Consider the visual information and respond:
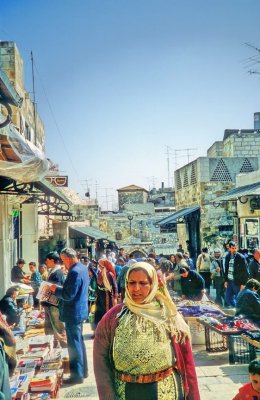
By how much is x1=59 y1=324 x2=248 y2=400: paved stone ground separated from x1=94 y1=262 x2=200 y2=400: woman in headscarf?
230 centimetres

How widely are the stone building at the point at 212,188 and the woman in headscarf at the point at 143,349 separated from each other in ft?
45.3

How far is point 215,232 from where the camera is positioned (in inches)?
713

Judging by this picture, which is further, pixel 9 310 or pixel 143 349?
pixel 9 310

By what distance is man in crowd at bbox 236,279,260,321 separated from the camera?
6.33 meters

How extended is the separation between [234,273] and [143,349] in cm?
717

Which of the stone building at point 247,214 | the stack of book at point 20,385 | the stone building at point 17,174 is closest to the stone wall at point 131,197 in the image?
the stone building at point 17,174

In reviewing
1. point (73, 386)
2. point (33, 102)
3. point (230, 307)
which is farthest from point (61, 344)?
point (33, 102)

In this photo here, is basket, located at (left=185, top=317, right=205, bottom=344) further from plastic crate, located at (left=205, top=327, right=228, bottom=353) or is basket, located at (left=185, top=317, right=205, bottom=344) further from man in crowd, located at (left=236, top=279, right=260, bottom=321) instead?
man in crowd, located at (left=236, top=279, right=260, bottom=321)

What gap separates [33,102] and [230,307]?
43.7 feet

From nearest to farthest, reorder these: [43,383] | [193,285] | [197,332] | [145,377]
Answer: [145,377]
[43,383]
[197,332]
[193,285]

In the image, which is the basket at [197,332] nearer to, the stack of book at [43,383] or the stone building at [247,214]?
the stack of book at [43,383]

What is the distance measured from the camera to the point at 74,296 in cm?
506

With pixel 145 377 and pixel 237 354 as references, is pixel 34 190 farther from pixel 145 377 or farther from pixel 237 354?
pixel 145 377

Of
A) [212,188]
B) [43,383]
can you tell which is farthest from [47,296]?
[212,188]
